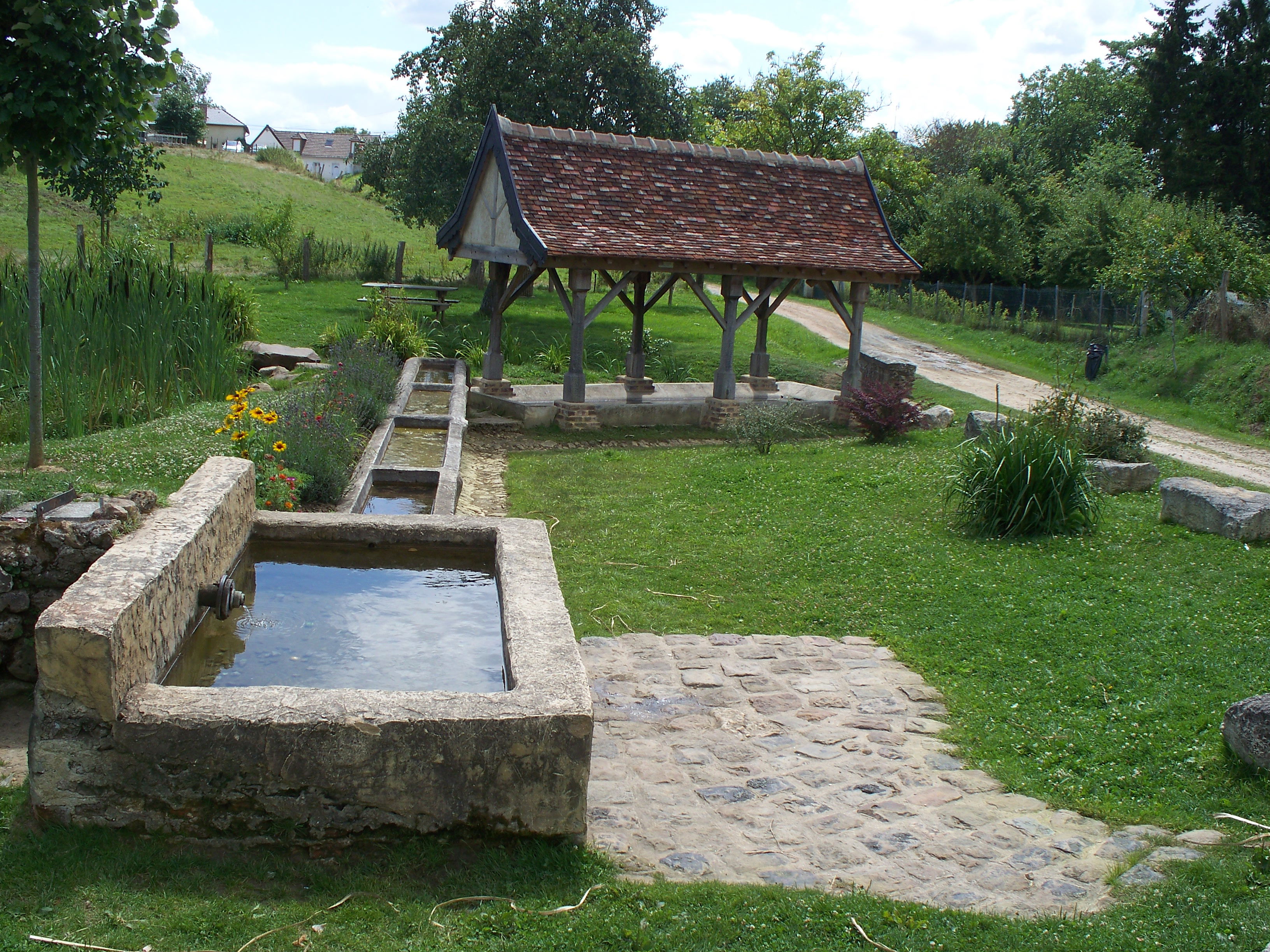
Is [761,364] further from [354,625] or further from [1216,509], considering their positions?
[354,625]

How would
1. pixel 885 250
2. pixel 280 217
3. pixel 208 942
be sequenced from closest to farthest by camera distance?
pixel 208 942 < pixel 885 250 < pixel 280 217

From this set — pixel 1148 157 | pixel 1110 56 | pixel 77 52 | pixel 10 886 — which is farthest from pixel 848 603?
pixel 1110 56

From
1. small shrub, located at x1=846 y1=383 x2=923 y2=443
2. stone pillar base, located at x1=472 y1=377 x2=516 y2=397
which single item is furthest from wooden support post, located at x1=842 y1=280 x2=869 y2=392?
stone pillar base, located at x1=472 y1=377 x2=516 y2=397

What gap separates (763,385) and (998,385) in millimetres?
4829

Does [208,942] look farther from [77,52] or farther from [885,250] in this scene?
[885,250]

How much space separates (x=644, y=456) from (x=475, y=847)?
30.7 ft

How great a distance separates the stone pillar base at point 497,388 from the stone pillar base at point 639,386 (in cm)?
181

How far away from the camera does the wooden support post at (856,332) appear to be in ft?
51.8

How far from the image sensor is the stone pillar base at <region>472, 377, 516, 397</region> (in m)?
15.0

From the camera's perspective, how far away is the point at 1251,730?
4555mm

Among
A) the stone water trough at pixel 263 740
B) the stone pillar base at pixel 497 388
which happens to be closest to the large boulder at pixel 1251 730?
the stone water trough at pixel 263 740

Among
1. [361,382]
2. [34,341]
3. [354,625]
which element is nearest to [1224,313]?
[361,382]

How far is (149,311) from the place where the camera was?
10.5 m

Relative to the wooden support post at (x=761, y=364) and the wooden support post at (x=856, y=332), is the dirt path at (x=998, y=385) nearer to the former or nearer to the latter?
the wooden support post at (x=856, y=332)
